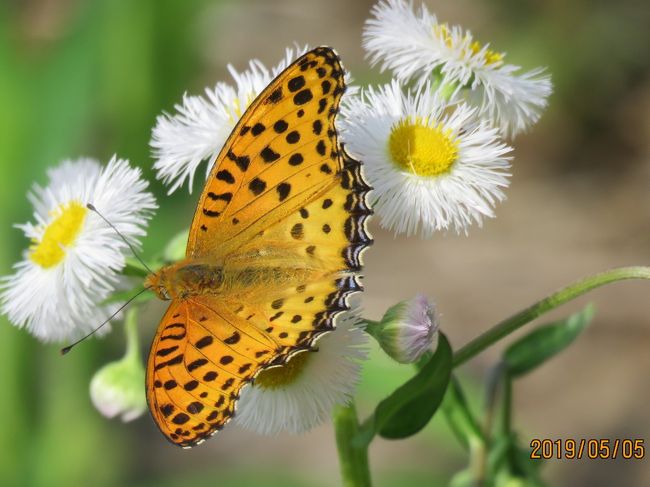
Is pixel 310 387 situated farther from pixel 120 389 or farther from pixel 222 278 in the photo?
pixel 120 389

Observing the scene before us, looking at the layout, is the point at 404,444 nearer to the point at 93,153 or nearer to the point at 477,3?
the point at 93,153

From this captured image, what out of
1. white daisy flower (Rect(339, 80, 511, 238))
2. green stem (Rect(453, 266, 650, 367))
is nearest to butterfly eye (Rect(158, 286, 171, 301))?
white daisy flower (Rect(339, 80, 511, 238))

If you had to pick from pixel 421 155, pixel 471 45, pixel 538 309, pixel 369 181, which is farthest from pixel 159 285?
pixel 471 45

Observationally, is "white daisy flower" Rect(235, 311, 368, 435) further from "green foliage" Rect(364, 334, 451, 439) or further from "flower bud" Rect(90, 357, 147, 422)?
"flower bud" Rect(90, 357, 147, 422)

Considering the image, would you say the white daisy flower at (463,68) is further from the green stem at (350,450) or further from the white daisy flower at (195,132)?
the green stem at (350,450)

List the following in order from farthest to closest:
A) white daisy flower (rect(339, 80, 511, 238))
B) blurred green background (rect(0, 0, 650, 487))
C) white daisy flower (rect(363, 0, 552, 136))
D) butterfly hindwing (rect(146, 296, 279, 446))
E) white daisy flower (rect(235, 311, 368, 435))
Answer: blurred green background (rect(0, 0, 650, 487)) < white daisy flower (rect(363, 0, 552, 136)) < white daisy flower (rect(339, 80, 511, 238)) < white daisy flower (rect(235, 311, 368, 435)) < butterfly hindwing (rect(146, 296, 279, 446))

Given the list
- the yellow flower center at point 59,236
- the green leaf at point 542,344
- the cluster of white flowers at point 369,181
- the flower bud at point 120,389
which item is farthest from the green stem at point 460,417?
the yellow flower center at point 59,236

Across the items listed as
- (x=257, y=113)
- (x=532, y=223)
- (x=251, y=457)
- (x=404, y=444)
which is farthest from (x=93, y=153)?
(x=257, y=113)
